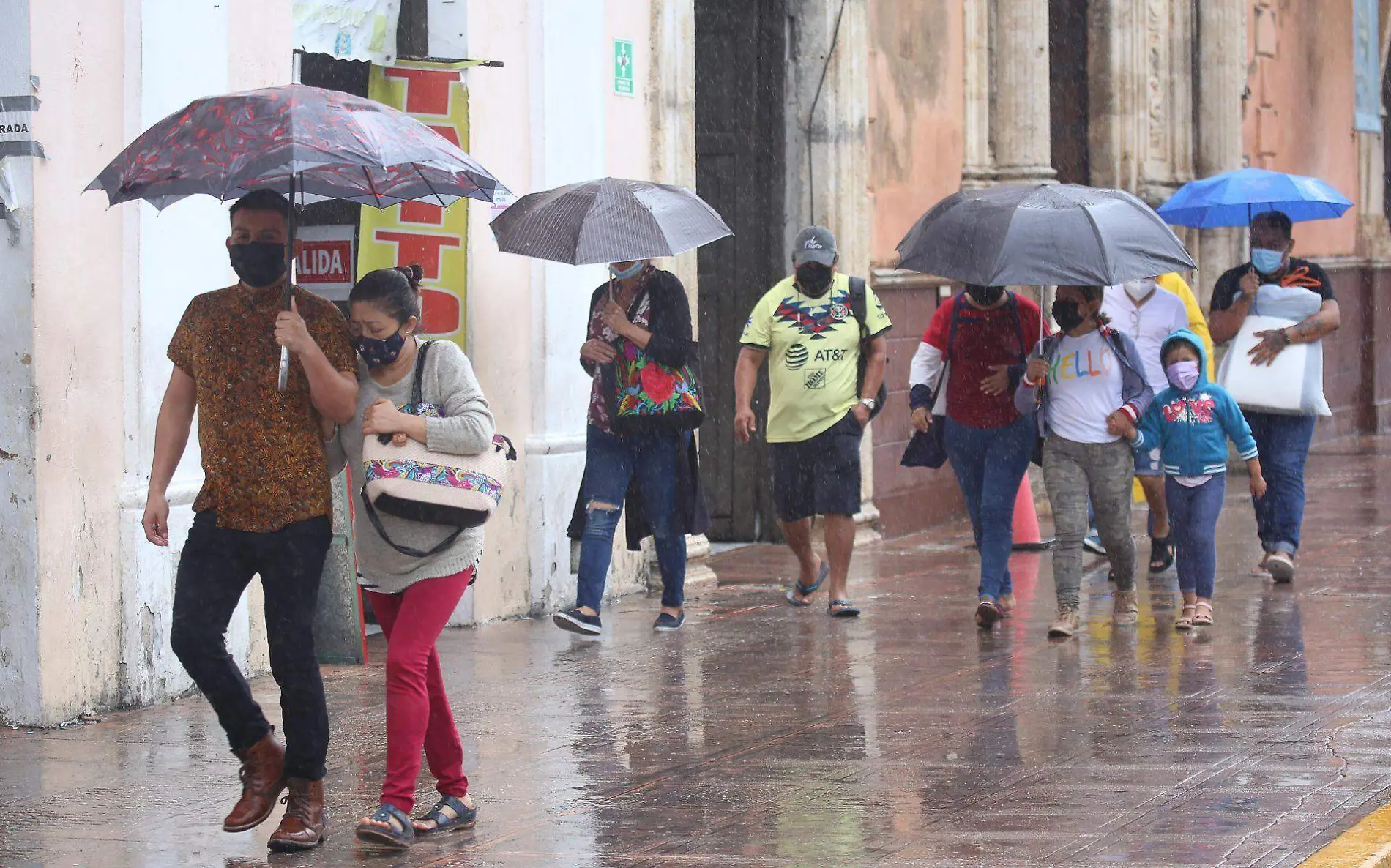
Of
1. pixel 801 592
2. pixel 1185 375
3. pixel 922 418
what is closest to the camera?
pixel 1185 375

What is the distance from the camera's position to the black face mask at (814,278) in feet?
32.8

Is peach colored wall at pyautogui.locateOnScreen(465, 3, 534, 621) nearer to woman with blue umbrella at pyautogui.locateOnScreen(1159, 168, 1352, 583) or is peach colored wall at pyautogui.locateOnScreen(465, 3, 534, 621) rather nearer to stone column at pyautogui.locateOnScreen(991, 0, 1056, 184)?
woman with blue umbrella at pyautogui.locateOnScreen(1159, 168, 1352, 583)

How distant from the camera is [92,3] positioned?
777 centimetres

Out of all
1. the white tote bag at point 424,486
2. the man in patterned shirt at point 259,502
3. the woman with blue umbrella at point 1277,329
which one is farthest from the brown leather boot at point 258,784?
the woman with blue umbrella at point 1277,329

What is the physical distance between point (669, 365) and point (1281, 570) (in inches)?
142

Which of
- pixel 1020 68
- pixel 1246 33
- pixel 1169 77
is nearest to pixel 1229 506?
pixel 1020 68

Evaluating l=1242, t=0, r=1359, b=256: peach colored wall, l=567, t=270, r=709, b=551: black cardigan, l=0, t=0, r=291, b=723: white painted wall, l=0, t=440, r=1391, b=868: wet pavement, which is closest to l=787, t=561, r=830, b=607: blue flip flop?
l=0, t=440, r=1391, b=868: wet pavement

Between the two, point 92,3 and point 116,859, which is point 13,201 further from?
point 116,859

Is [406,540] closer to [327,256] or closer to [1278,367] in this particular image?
[327,256]

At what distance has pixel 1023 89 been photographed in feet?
50.4

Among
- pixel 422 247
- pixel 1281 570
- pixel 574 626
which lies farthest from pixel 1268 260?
pixel 422 247

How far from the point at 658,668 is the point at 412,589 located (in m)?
3.01

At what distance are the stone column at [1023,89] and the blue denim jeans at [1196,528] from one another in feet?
19.3

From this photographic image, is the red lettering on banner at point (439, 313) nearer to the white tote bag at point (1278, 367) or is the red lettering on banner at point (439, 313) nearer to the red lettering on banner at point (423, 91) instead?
the red lettering on banner at point (423, 91)
